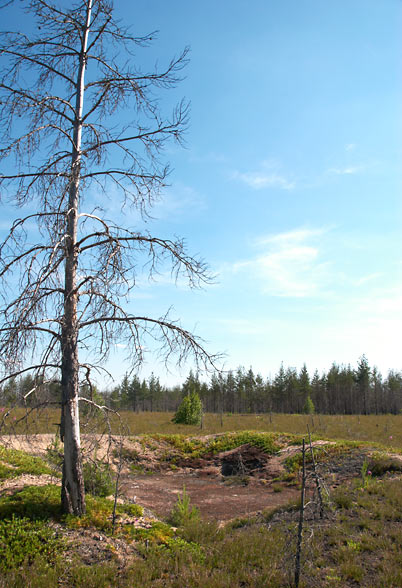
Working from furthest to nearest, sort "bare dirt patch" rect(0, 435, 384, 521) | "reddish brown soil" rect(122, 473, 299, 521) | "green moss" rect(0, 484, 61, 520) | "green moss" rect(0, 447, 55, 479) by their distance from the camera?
1. "bare dirt patch" rect(0, 435, 384, 521)
2. "reddish brown soil" rect(122, 473, 299, 521)
3. "green moss" rect(0, 447, 55, 479)
4. "green moss" rect(0, 484, 61, 520)

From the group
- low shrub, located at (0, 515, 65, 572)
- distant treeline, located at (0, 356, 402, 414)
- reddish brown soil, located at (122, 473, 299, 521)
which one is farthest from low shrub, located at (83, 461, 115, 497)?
distant treeline, located at (0, 356, 402, 414)

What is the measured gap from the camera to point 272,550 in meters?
5.77

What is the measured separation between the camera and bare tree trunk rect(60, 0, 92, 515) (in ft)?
19.2

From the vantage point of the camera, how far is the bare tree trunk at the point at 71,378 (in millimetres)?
5864

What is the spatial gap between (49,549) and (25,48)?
25.5ft

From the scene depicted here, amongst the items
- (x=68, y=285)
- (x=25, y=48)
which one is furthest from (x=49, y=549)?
(x=25, y=48)

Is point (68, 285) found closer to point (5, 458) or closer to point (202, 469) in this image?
point (5, 458)

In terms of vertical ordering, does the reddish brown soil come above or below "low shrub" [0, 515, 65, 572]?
below

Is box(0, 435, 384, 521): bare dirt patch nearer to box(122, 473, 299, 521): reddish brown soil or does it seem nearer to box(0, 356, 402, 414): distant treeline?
box(122, 473, 299, 521): reddish brown soil

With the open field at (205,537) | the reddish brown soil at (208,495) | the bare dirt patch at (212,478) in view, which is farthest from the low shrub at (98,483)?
the reddish brown soil at (208,495)

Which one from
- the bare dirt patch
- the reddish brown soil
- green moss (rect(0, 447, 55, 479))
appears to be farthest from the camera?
the bare dirt patch

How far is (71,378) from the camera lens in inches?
237

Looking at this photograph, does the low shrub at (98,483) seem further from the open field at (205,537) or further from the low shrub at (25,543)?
the low shrub at (25,543)

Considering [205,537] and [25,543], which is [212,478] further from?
[25,543]
